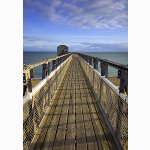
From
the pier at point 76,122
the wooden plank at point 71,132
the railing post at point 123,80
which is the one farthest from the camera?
the wooden plank at point 71,132

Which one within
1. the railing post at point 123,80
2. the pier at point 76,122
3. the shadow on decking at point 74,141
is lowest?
the shadow on decking at point 74,141

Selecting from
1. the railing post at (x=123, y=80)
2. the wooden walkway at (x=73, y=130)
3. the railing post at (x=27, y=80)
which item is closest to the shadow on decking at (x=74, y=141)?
the wooden walkway at (x=73, y=130)

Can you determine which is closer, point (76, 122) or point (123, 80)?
point (123, 80)

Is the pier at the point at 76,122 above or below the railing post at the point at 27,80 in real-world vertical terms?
below

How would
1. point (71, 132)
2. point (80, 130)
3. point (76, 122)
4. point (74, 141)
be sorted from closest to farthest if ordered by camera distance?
1. point (74, 141)
2. point (71, 132)
3. point (80, 130)
4. point (76, 122)

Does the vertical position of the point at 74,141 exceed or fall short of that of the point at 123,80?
it falls short

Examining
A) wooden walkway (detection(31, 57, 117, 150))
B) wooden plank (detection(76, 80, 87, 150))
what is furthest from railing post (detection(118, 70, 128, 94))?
wooden plank (detection(76, 80, 87, 150))

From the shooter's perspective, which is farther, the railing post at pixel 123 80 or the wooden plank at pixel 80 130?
the wooden plank at pixel 80 130

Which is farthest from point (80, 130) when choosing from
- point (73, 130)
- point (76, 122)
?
point (76, 122)

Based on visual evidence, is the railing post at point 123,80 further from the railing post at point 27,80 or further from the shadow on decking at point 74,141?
the railing post at point 27,80

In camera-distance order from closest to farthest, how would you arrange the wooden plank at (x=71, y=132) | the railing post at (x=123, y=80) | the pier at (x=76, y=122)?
the railing post at (x=123, y=80) < the pier at (x=76, y=122) < the wooden plank at (x=71, y=132)

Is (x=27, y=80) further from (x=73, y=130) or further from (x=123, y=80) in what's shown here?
(x=73, y=130)
